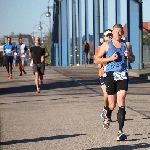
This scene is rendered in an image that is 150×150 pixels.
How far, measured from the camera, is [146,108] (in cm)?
1437

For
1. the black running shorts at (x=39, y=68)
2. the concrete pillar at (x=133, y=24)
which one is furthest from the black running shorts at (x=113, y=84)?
the concrete pillar at (x=133, y=24)

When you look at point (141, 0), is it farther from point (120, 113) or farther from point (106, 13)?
point (120, 113)

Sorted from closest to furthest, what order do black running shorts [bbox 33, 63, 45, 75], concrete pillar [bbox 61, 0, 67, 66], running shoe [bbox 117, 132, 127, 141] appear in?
running shoe [bbox 117, 132, 127, 141], black running shorts [bbox 33, 63, 45, 75], concrete pillar [bbox 61, 0, 67, 66]

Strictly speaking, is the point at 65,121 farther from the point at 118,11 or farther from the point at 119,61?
the point at 118,11

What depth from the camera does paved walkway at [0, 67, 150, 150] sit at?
900 centimetres

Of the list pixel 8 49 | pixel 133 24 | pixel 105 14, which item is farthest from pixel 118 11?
pixel 8 49

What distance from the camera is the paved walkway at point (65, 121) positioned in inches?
354

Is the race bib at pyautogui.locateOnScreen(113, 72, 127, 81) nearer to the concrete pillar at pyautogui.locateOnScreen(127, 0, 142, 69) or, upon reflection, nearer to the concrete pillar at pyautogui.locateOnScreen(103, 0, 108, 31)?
the concrete pillar at pyautogui.locateOnScreen(127, 0, 142, 69)

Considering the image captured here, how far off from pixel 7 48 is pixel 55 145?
1944 cm

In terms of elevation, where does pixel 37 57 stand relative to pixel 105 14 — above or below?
below

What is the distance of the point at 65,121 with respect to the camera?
1187cm

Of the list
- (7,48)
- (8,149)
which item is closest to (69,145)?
(8,149)

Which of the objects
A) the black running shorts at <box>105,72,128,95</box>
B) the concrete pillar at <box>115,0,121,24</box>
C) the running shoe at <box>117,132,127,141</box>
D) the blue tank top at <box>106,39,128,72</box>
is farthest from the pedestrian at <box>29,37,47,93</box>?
the concrete pillar at <box>115,0,121,24</box>

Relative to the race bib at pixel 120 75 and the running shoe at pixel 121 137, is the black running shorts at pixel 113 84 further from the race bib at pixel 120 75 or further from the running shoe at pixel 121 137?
the running shoe at pixel 121 137
